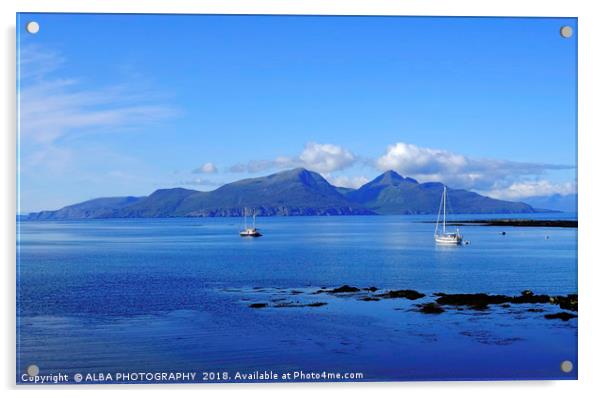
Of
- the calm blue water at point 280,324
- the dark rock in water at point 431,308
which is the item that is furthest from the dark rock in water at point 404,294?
the dark rock in water at point 431,308

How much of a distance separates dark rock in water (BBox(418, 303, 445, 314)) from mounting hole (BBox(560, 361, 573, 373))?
2268 millimetres

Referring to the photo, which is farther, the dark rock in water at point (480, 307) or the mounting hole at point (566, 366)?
the dark rock in water at point (480, 307)

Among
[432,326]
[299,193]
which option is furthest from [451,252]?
[432,326]

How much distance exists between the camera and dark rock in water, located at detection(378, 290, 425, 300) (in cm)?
1016

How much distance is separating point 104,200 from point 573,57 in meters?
6.84

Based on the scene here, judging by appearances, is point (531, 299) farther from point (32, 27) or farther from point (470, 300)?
point (32, 27)

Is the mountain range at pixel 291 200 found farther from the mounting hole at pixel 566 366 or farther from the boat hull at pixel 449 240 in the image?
the boat hull at pixel 449 240

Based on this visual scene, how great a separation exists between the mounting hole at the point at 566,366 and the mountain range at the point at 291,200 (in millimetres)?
3464

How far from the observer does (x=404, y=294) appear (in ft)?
34.0

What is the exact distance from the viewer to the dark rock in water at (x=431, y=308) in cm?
908

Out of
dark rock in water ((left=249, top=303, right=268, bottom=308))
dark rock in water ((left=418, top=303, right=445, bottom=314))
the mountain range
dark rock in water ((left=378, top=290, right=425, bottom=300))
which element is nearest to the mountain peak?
the mountain range

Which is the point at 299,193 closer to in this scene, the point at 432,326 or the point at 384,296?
the point at 384,296

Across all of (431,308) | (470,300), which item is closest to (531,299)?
(470,300)

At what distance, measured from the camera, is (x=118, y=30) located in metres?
7.14
